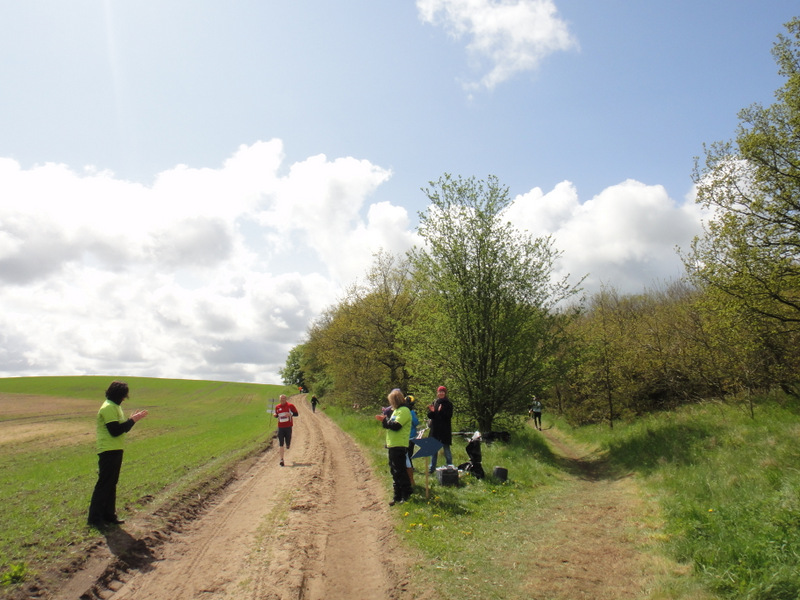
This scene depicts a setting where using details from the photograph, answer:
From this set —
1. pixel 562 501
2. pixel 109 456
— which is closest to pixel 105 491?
pixel 109 456

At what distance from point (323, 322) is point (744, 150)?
161 ft

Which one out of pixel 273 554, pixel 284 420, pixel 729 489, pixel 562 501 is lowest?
pixel 562 501

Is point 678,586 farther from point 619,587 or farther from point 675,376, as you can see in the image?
point 675,376

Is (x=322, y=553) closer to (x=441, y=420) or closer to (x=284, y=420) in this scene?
(x=441, y=420)

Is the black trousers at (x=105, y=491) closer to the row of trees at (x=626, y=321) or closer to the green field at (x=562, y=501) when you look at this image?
the green field at (x=562, y=501)

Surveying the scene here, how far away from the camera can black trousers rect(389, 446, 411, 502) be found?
894 centimetres

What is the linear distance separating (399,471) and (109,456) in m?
5.13

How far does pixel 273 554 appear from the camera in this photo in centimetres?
640

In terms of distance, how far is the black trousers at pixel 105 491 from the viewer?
727cm

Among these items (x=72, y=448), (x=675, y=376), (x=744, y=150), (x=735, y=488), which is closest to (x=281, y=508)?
(x=735, y=488)

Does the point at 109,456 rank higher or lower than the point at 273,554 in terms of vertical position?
higher

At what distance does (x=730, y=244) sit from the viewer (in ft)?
45.2

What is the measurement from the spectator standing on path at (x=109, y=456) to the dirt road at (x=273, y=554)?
497 millimetres

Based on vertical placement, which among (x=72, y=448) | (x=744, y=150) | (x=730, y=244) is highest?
(x=744, y=150)
